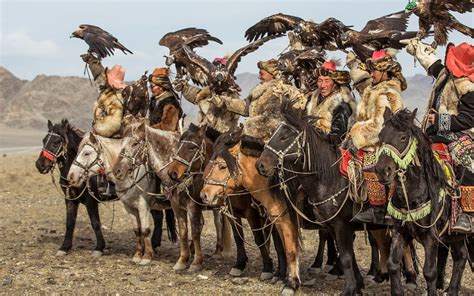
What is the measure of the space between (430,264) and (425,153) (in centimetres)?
123

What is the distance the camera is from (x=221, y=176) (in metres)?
9.23

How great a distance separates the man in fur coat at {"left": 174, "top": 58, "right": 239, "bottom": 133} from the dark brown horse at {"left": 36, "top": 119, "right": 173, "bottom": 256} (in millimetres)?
2073

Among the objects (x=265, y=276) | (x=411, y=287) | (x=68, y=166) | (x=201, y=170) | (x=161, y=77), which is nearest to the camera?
(x=411, y=287)

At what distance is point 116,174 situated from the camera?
10.7 m

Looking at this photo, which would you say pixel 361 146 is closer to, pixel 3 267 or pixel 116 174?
pixel 116 174

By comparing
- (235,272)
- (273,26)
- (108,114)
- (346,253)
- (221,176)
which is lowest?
(235,272)

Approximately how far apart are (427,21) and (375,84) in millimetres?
999

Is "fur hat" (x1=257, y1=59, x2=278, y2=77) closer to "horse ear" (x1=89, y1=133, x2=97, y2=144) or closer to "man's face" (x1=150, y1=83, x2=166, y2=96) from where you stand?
"man's face" (x1=150, y1=83, x2=166, y2=96)

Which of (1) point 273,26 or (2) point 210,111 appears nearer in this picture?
(2) point 210,111

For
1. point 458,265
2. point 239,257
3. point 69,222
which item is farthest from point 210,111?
point 458,265

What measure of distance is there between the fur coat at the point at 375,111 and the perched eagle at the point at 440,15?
0.82m

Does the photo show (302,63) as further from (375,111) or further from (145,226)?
(145,226)

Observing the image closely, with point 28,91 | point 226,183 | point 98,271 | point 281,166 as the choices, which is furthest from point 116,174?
point 28,91

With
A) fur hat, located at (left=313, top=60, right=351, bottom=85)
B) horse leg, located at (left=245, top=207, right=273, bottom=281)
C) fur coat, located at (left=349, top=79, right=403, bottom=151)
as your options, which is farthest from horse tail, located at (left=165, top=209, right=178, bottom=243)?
fur coat, located at (left=349, top=79, right=403, bottom=151)
